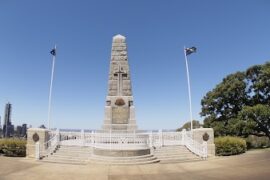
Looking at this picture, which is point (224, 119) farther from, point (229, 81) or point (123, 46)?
point (123, 46)

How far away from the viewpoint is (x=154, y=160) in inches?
543

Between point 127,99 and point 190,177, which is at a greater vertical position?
point 127,99

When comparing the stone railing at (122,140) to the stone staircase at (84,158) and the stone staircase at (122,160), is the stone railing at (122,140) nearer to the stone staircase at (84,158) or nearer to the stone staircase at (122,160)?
the stone staircase at (84,158)

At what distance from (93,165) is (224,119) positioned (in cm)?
1910

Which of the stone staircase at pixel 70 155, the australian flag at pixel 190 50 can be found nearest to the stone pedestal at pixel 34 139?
the stone staircase at pixel 70 155

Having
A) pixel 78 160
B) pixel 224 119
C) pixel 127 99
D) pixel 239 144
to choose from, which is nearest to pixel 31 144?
pixel 78 160

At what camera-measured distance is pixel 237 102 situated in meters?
26.4

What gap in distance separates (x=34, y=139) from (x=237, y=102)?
21.4m

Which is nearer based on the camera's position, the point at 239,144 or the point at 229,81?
the point at 239,144

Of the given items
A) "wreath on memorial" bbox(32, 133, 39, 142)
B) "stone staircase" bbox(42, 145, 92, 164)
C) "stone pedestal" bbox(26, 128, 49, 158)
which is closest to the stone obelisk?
"stone staircase" bbox(42, 145, 92, 164)

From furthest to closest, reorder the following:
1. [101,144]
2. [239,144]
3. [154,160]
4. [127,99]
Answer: [127,99]
[239,144]
[101,144]
[154,160]

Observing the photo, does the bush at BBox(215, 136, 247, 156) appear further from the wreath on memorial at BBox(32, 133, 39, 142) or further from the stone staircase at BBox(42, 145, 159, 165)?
the wreath on memorial at BBox(32, 133, 39, 142)

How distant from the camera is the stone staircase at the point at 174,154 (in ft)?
47.1

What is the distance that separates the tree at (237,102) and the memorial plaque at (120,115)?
10.3 m
